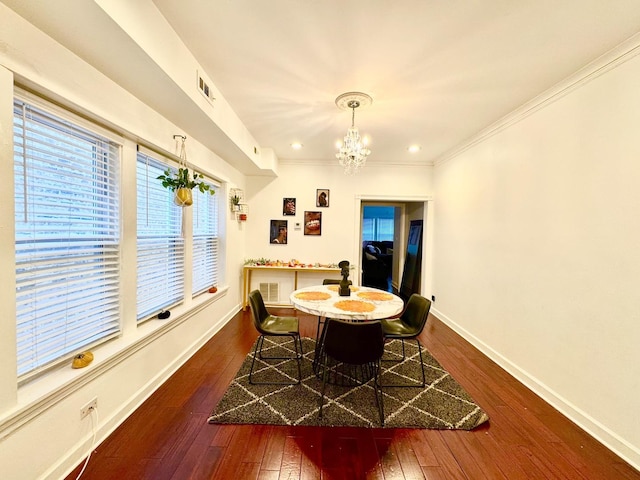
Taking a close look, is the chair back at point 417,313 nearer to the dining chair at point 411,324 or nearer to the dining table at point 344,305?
the dining chair at point 411,324

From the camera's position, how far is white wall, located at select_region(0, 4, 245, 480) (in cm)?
117

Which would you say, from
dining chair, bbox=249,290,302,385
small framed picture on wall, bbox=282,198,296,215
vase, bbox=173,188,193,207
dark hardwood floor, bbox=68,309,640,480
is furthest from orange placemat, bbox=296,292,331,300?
small framed picture on wall, bbox=282,198,296,215

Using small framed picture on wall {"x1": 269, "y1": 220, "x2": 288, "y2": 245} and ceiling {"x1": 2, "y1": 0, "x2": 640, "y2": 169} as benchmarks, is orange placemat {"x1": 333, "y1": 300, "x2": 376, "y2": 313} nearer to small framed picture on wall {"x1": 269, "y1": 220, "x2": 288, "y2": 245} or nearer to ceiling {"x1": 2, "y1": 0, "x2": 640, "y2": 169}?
ceiling {"x1": 2, "y1": 0, "x2": 640, "y2": 169}

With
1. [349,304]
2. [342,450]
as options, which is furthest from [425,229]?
[342,450]

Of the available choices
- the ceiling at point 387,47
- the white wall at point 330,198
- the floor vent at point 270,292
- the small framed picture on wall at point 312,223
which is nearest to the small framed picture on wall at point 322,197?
the white wall at point 330,198

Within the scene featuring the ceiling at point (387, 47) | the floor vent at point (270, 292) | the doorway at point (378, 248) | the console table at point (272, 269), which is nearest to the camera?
the ceiling at point (387, 47)

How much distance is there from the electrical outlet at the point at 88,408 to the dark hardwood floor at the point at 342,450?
0.80 ft

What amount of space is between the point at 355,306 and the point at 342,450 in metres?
0.99

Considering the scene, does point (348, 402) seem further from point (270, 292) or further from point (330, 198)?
point (330, 198)

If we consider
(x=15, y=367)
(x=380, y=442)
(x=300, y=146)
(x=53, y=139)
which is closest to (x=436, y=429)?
(x=380, y=442)

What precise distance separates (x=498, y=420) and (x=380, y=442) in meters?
0.97

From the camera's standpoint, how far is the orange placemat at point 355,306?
2139mm

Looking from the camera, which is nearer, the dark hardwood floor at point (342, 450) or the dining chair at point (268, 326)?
the dark hardwood floor at point (342, 450)

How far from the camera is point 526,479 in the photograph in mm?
1475
